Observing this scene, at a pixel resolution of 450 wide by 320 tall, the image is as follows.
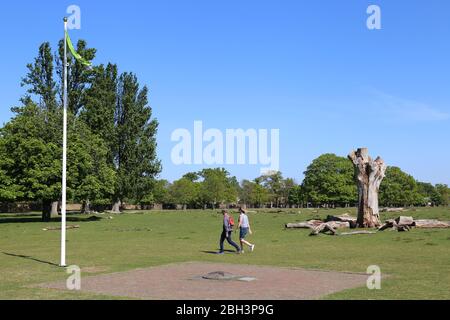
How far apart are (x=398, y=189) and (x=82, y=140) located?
107m

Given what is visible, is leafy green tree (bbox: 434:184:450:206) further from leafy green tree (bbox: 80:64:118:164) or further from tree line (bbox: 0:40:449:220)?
leafy green tree (bbox: 80:64:118:164)

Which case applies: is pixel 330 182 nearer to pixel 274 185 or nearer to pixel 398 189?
pixel 398 189

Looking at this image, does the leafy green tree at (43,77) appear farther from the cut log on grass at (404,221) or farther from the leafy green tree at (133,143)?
the cut log on grass at (404,221)

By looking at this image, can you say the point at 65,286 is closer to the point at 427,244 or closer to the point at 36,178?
the point at 427,244

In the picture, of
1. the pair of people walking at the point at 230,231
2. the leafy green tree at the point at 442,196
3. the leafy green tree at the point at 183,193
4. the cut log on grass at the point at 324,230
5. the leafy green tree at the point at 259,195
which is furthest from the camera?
the leafy green tree at the point at 442,196

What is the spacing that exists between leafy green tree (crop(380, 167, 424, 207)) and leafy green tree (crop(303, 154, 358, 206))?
16.5m

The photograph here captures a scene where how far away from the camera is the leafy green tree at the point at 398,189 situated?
13712 cm

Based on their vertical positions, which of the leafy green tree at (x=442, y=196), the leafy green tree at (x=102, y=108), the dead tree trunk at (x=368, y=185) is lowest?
the leafy green tree at (x=442, y=196)

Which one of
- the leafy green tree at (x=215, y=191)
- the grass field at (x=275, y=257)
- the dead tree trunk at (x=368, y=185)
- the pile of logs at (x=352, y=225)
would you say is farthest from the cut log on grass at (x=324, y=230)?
the leafy green tree at (x=215, y=191)

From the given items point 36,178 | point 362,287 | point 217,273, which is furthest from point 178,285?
point 36,178

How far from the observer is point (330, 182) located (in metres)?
121

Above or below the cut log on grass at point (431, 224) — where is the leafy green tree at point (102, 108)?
above

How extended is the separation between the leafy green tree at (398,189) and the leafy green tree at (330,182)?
1655cm

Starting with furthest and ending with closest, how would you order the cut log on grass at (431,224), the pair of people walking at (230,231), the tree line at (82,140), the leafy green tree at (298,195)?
1. the leafy green tree at (298,195)
2. the tree line at (82,140)
3. the cut log on grass at (431,224)
4. the pair of people walking at (230,231)
